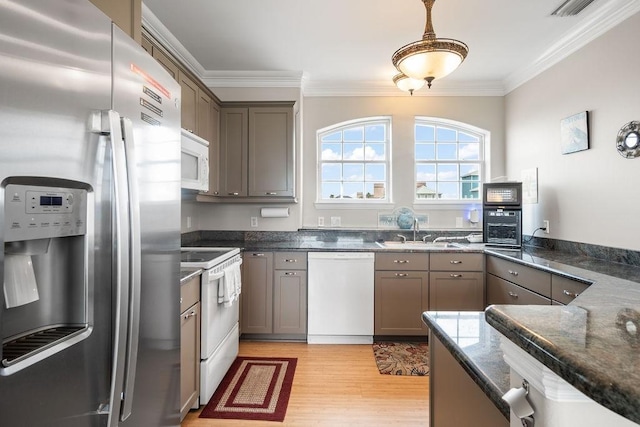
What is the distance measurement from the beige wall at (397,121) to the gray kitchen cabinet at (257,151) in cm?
49

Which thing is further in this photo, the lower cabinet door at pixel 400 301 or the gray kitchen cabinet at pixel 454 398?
the lower cabinet door at pixel 400 301

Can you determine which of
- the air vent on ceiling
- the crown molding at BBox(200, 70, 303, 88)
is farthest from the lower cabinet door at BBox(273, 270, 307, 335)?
the air vent on ceiling

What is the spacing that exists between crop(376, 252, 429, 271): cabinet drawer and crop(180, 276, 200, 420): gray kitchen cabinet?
178 cm

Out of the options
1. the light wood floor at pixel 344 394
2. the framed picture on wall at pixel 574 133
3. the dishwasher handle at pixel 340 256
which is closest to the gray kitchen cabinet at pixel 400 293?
the dishwasher handle at pixel 340 256

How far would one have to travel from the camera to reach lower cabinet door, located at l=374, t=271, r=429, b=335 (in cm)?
312

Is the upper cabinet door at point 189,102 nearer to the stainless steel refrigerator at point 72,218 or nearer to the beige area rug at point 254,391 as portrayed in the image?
the stainless steel refrigerator at point 72,218

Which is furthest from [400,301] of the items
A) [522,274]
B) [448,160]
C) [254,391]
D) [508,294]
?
[448,160]

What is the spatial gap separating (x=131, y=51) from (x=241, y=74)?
279 centimetres

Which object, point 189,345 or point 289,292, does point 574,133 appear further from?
point 189,345

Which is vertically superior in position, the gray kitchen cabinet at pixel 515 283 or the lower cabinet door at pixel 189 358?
the gray kitchen cabinet at pixel 515 283

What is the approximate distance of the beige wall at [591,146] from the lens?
2.26m

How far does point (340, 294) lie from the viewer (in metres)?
3.14

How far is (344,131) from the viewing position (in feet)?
13.1

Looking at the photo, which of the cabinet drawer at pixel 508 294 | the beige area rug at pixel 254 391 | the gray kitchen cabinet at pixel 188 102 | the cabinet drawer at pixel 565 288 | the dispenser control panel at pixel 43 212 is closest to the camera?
the dispenser control panel at pixel 43 212
